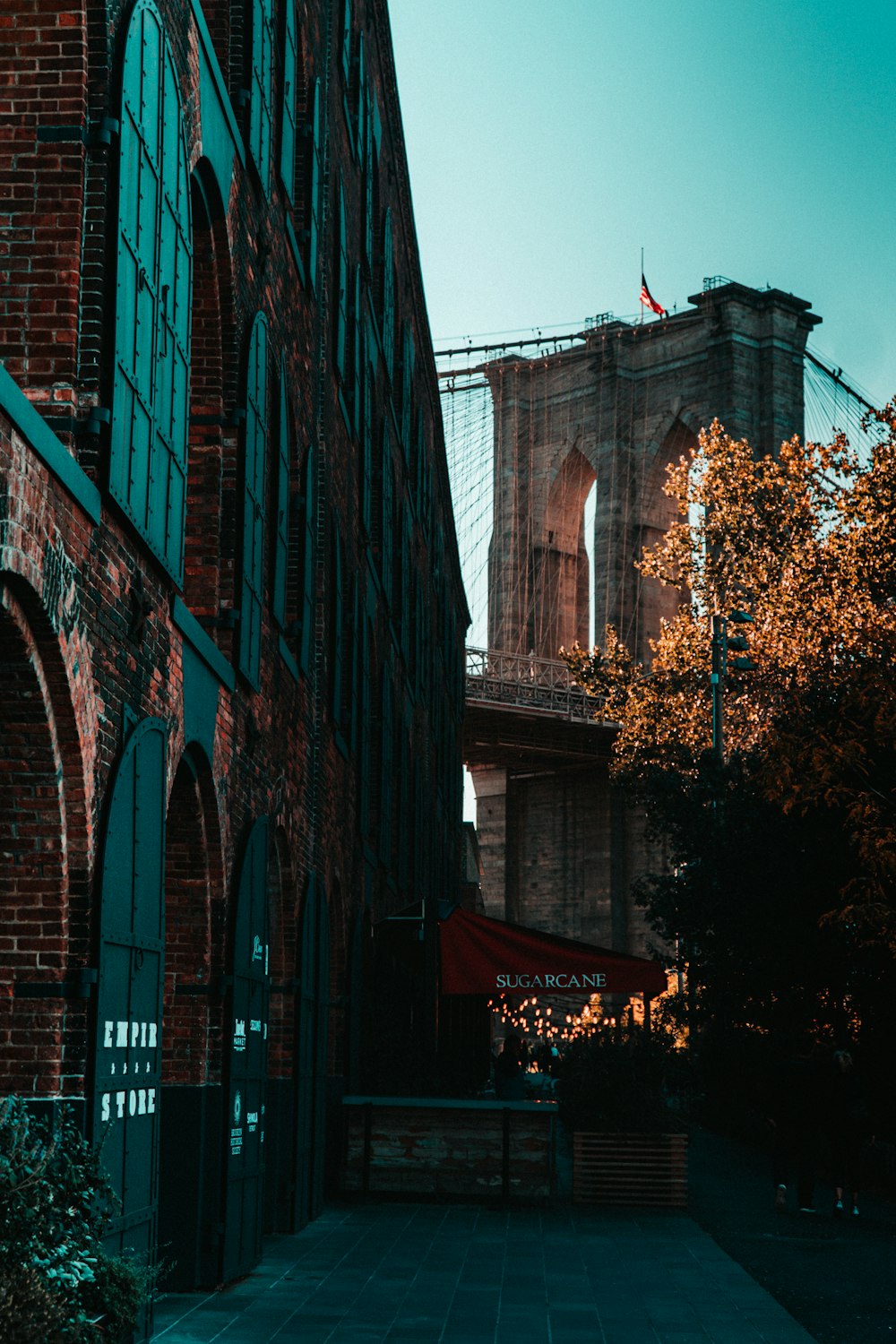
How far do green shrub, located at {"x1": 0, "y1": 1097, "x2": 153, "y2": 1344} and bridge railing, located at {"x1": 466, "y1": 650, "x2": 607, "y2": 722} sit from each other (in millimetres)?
51970

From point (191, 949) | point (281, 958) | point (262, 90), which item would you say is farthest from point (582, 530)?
point (191, 949)

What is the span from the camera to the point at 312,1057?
13.1 metres

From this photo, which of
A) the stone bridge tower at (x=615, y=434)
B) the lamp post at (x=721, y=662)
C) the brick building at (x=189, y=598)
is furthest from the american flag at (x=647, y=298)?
the brick building at (x=189, y=598)

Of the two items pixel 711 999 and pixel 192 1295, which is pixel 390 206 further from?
pixel 192 1295

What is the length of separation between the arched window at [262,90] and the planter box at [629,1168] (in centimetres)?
857

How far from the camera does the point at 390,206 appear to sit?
70.8ft

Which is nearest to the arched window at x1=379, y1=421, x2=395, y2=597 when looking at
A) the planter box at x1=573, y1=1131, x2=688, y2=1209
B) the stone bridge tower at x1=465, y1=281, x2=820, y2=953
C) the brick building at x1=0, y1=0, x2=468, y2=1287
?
the brick building at x1=0, y1=0, x2=468, y2=1287

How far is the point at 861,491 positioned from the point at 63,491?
2396 cm

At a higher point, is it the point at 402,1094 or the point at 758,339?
the point at 758,339

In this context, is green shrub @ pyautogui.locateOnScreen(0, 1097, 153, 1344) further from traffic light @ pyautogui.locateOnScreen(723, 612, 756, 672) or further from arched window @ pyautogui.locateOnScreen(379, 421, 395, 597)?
traffic light @ pyautogui.locateOnScreen(723, 612, 756, 672)

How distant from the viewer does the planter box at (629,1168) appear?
14.9 m

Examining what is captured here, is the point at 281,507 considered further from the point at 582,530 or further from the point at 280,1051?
the point at 582,530

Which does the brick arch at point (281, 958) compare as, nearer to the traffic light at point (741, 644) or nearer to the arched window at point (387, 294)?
the arched window at point (387, 294)

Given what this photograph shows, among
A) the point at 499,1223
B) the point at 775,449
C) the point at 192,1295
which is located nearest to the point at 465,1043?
the point at 499,1223
